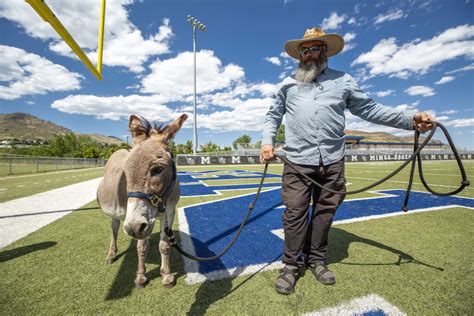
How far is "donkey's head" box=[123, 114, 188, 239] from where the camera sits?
5.96ft

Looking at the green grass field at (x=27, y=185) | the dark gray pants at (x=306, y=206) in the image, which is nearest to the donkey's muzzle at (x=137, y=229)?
the dark gray pants at (x=306, y=206)

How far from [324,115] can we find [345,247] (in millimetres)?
2242

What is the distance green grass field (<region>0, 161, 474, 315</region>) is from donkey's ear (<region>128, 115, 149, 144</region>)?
1681 mm

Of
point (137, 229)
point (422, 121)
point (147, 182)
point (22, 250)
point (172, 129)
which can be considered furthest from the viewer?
point (22, 250)

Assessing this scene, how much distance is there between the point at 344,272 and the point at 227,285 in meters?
1.50

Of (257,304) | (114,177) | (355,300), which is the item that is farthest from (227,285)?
(114,177)

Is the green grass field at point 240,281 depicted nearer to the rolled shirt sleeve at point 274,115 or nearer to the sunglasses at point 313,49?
the rolled shirt sleeve at point 274,115

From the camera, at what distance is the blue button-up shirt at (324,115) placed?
8.59ft

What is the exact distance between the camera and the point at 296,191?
2662 mm

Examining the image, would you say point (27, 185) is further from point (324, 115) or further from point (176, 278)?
point (324, 115)

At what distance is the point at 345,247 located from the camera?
3.47 m

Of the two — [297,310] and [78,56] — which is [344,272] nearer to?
[297,310]

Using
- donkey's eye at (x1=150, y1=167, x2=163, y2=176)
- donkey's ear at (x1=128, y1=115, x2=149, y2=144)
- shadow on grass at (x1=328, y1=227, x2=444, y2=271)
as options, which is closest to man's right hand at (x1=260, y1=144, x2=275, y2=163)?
donkey's eye at (x1=150, y1=167, x2=163, y2=176)

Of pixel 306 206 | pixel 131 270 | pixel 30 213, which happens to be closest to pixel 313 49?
pixel 306 206
